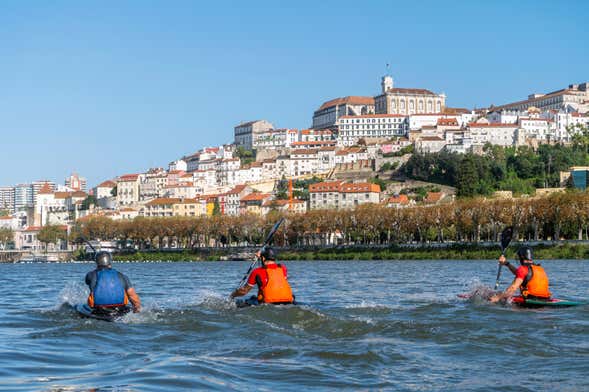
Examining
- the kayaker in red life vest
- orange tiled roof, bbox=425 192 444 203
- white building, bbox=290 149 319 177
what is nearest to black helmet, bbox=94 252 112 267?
the kayaker in red life vest

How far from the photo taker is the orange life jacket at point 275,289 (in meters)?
17.6

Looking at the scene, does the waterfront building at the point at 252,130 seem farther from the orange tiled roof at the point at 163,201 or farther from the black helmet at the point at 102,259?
the black helmet at the point at 102,259

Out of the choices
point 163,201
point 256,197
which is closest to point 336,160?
point 256,197

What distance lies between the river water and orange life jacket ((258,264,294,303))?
228 mm

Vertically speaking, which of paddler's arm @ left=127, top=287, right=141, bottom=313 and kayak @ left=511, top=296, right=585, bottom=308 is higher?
paddler's arm @ left=127, top=287, right=141, bottom=313

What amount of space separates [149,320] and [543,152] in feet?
414

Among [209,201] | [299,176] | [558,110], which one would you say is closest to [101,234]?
[209,201]

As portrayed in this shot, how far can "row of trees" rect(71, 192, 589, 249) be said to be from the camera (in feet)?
245

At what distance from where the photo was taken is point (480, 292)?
2064cm

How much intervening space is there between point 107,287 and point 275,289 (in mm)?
3112

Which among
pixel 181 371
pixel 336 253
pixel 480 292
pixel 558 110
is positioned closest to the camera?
pixel 181 371

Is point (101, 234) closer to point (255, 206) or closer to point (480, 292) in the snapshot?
point (255, 206)

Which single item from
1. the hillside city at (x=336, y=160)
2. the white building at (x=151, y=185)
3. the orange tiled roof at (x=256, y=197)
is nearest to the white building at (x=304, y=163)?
Answer: the hillside city at (x=336, y=160)

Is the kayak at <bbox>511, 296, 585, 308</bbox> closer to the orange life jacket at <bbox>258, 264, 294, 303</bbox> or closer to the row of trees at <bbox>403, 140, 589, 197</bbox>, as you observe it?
the orange life jacket at <bbox>258, 264, 294, 303</bbox>
